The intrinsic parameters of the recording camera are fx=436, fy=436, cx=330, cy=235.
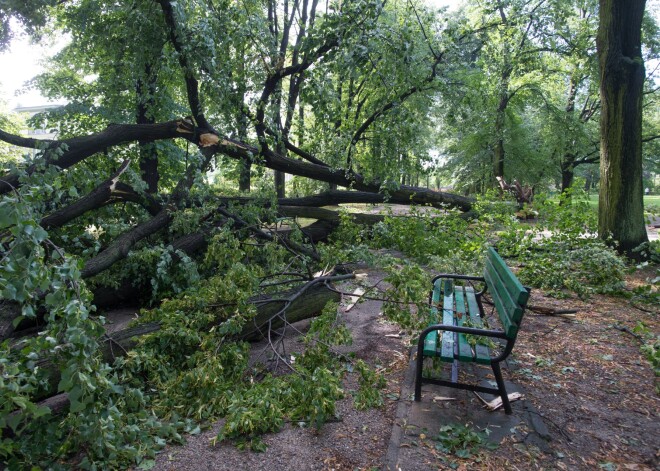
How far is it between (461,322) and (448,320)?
0.14 m

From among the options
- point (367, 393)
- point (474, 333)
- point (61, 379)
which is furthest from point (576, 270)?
point (61, 379)

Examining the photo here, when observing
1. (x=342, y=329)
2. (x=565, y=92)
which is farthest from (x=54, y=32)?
(x=565, y=92)

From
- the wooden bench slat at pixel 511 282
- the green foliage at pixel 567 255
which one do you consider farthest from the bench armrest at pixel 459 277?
the green foliage at pixel 567 255

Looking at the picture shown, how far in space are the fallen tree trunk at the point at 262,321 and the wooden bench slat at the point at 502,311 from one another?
1.59 metres

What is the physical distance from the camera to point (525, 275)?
6105 mm

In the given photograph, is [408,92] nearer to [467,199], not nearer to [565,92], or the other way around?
[467,199]

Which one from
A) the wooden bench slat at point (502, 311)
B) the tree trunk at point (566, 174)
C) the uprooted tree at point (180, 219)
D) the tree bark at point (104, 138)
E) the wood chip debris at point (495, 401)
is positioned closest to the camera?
the uprooted tree at point (180, 219)

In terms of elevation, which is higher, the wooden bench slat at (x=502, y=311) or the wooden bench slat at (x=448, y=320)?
the wooden bench slat at (x=502, y=311)

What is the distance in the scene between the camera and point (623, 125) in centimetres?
657

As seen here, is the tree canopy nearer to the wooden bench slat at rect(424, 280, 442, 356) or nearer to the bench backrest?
the wooden bench slat at rect(424, 280, 442, 356)

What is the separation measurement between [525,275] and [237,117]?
4.84 m

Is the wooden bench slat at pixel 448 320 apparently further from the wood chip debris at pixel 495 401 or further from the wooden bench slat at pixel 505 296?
the wood chip debris at pixel 495 401

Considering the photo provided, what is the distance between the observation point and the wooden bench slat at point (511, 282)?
256cm

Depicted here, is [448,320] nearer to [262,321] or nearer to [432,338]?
[432,338]
